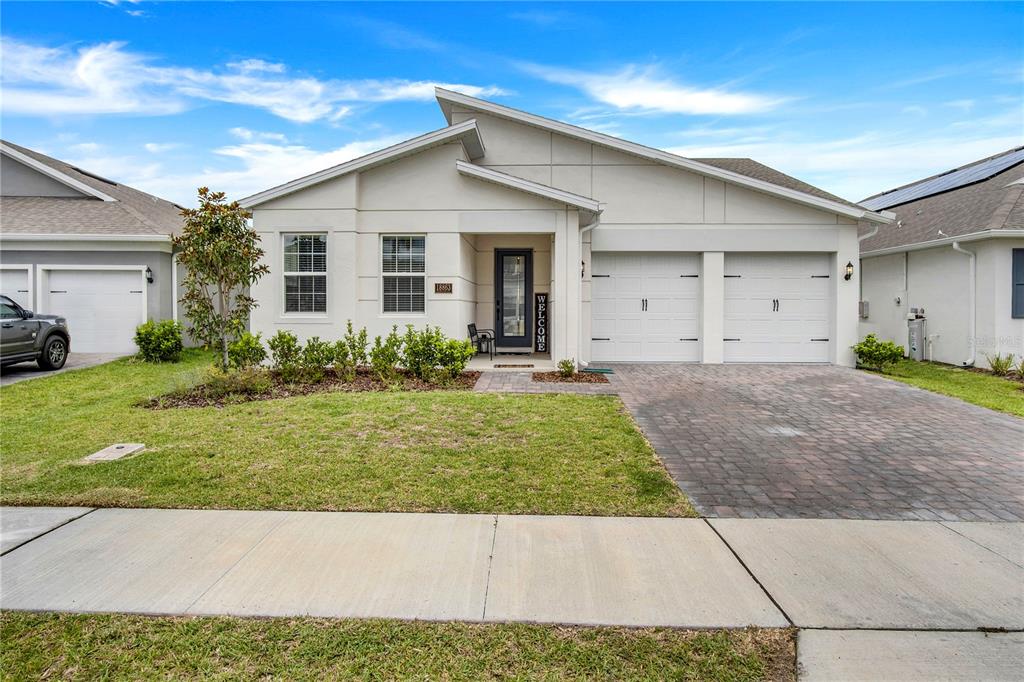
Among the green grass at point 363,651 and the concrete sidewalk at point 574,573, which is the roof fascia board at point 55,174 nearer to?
the concrete sidewalk at point 574,573

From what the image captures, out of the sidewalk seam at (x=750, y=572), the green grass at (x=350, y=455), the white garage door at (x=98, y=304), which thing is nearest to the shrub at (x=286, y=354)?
the green grass at (x=350, y=455)

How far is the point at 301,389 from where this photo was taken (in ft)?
32.0

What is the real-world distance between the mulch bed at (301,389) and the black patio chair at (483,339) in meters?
1.73

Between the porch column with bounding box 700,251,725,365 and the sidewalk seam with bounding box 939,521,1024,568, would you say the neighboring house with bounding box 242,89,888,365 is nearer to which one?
the porch column with bounding box 700,251,725,365

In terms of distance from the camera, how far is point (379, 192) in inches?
461

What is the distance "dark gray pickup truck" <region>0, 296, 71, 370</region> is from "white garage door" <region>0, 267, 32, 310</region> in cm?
318

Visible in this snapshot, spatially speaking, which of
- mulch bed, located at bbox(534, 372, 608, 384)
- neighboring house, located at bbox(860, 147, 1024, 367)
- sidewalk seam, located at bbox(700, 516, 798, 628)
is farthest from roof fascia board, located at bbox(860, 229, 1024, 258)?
sidewalk seam, located at bbox(700, 516, 798, 628)

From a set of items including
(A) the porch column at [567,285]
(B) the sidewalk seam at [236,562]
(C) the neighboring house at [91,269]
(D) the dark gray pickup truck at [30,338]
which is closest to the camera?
(B) the sidewalk seam at [236,562]

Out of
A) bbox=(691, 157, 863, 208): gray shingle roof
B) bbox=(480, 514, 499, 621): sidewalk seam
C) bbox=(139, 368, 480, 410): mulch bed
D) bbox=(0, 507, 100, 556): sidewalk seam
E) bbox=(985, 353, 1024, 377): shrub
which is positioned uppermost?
bbox=(691, 157, 863, 208): gray shingle roof

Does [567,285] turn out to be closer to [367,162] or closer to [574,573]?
[367,162]

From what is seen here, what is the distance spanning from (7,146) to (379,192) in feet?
42.4

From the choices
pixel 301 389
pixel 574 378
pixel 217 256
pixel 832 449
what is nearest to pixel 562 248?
pixel 574 378

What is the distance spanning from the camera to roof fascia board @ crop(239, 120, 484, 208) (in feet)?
37.2

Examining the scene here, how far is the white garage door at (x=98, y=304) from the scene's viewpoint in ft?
48.4
